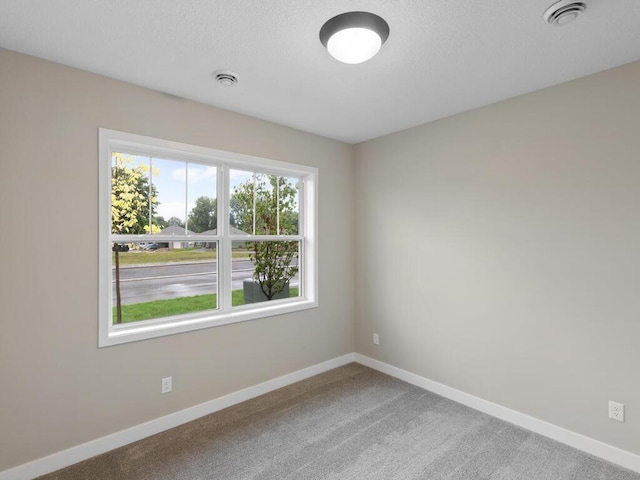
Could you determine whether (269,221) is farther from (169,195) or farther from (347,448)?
(347,448)

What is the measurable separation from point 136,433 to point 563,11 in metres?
3.61

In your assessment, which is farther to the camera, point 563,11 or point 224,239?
point 224,239

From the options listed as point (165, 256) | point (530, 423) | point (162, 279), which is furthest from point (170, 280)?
point (530, 423)

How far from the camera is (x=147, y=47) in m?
1.96

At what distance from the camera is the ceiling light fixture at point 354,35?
167 cm

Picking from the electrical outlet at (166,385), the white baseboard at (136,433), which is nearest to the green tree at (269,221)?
the white baseboard at (136,433)

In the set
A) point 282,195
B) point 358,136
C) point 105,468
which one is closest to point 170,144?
point 282,195

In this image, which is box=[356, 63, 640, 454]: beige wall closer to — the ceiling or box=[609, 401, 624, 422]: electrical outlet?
box=[609, 401, 624, 422]: electrical outlet

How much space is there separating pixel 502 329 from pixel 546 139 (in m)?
1.50

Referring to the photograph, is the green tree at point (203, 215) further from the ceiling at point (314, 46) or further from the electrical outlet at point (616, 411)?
the electrical outlet at point (616, 411)

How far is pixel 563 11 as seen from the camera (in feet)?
5.33

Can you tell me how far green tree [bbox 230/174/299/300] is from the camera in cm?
324

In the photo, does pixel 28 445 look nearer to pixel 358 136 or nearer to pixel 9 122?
pixel 9 122

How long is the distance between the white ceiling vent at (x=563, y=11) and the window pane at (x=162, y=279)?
9.03ft
